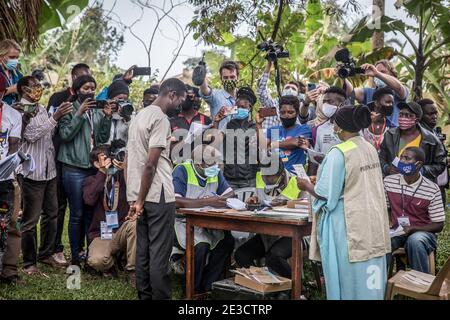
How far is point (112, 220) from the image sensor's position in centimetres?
562

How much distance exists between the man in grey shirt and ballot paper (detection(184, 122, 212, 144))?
151 centimetres

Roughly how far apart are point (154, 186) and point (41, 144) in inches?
75.6

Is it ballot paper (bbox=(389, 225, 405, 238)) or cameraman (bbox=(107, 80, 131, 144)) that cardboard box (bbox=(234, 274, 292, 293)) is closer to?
ballot paper (bbox=(389, 225, 405, 238))

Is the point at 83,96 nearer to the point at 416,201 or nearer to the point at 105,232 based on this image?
the point at 105,232

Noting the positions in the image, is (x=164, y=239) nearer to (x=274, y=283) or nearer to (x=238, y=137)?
(x=274, y=283)

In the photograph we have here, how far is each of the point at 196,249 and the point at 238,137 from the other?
1562 mm

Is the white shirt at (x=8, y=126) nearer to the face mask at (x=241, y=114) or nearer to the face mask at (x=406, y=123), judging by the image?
the face mask at (x=241, y=114)

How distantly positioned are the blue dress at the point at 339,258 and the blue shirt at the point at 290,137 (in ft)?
6.21

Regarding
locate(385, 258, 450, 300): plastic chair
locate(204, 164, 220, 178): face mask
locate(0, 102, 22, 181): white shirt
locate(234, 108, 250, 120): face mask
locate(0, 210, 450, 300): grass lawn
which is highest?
locate(234, 108, 250, 120): face mask

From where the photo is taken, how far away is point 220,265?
17.0ft

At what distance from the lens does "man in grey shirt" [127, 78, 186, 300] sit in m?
4.31

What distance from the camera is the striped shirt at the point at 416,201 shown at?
491 cm

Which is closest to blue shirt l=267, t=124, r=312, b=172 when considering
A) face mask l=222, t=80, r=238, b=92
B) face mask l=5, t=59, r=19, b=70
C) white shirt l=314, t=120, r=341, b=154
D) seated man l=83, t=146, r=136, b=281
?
white shirt l=314, t=120, r=341, b=154
